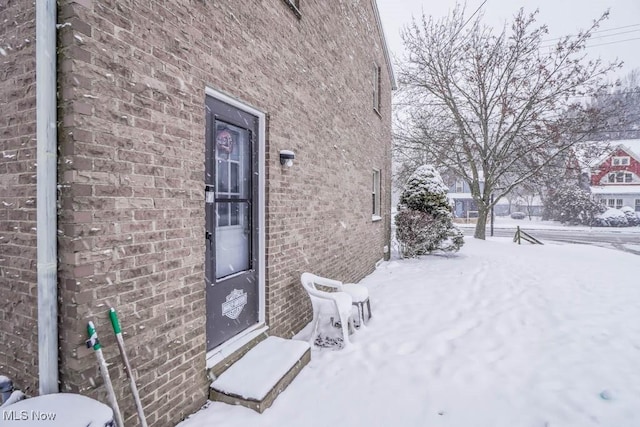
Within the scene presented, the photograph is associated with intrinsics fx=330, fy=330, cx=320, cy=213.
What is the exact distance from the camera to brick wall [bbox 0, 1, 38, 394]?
1778 mm

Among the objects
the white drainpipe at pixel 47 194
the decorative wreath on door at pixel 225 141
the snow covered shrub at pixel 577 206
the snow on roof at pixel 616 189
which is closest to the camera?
the white drainpipe at pixel 47 194

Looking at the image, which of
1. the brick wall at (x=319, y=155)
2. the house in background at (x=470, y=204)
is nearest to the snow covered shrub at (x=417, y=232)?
the brick wall at (x=319, y=155)

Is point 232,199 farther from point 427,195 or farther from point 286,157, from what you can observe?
point 427,195

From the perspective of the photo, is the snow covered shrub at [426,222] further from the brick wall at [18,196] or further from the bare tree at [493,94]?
the brick wall at [18,196]

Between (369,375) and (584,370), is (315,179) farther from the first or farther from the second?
(584,370)

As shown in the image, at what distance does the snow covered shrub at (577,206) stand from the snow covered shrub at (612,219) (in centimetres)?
39

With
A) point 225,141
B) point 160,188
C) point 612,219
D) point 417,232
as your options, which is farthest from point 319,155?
point 612,219

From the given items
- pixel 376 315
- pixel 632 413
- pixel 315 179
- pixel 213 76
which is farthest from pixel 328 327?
pixel 213 76

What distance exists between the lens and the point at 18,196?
6.13 ft

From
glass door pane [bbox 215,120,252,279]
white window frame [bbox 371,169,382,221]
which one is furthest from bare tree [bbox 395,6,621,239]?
glass door pane [bbox 215,120,252,279]

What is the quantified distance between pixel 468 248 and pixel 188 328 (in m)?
11.1

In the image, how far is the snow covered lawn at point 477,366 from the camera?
242 centimetres

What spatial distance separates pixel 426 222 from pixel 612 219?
25729 mm

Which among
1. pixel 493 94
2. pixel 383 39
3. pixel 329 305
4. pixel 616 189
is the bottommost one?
pixel 329 305
